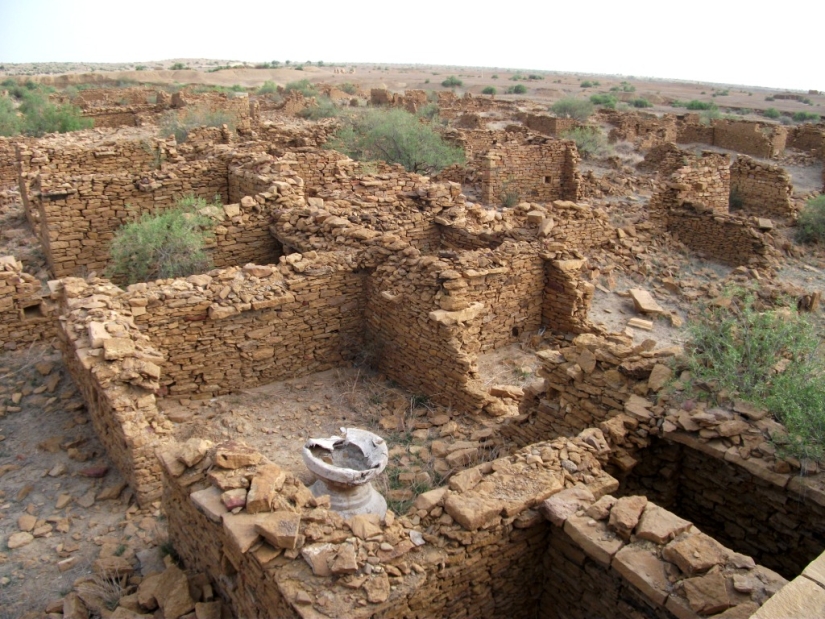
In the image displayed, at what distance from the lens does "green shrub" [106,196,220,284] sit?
28.9 feet

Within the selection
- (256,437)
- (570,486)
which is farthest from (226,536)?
(256,437)

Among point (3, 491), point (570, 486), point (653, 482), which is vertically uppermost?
point (570, 486)

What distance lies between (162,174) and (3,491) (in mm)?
6629

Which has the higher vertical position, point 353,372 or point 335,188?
point 335,188

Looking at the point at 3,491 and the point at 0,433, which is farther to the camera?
the point at 0,433

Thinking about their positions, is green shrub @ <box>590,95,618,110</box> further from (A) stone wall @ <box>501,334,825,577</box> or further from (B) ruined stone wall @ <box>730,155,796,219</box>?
(A) stone wall @ <box>501,334,825,577</box>

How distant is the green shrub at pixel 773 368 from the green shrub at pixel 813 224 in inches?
352

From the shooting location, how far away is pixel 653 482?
16.8 ft

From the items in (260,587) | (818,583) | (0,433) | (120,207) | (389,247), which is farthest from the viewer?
(120,207)

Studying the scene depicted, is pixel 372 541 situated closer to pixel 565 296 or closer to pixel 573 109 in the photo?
pixel 565 296

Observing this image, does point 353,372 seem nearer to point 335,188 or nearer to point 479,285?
point 479,285

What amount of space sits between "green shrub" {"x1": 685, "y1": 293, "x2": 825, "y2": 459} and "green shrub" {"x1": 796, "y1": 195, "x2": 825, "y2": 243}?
29.3 feet

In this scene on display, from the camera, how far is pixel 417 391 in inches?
301

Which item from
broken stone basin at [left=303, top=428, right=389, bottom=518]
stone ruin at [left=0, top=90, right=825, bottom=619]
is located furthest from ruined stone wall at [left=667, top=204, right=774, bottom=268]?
broken stone basin at [left=303, top=428, right=389, bottom=518]
